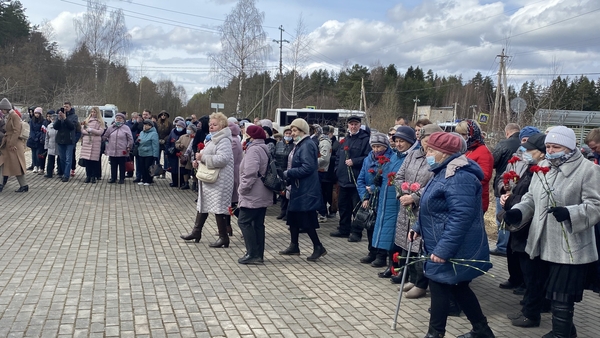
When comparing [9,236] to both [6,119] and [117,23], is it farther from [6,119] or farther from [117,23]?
[117,23]

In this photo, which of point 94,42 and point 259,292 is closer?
point 259,292

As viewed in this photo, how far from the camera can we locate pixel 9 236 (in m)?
8.49

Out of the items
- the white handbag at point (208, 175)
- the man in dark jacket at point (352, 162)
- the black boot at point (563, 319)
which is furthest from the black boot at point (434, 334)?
the man in dark jacket at point (352, 162)

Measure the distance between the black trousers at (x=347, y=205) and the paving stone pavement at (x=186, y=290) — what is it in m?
0.44

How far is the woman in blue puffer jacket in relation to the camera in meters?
4.34

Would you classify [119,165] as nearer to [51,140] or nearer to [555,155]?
[51,140]

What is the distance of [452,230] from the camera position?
4.32 metres

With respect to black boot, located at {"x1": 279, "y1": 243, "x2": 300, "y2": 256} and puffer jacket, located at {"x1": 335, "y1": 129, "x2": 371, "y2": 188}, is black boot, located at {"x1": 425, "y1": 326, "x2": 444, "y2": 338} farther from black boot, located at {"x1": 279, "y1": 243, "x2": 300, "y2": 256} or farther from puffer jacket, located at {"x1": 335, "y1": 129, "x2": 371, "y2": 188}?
puffer jacket, located at {"x1": 335, "y1": 129, "x2": 371, "y2": 188}

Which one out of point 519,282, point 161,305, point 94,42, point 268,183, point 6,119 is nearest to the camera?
point 161,305

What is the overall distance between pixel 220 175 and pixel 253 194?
1.01 m

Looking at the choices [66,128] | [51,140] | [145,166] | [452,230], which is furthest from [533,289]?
[51,140]

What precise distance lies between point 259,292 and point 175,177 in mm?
9617

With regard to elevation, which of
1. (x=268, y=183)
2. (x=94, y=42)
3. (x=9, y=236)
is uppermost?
(x=94, y=42)

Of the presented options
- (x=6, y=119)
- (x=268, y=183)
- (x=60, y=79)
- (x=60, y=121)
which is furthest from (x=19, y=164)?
(x=60, y=79)
